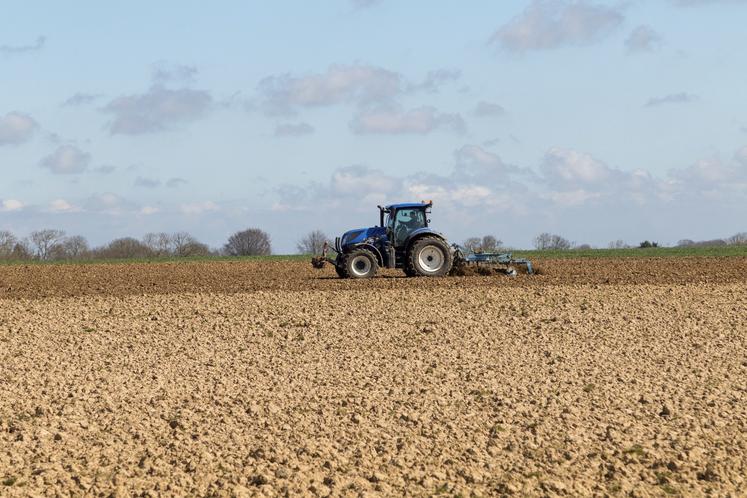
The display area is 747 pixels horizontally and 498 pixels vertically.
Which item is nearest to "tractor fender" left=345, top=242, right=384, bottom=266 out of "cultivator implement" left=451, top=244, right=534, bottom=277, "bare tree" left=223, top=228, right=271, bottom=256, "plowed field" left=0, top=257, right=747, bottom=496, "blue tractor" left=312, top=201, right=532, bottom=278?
"blue tractor" left=312, top=201, right=532, bottom=278

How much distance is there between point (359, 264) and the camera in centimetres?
2438

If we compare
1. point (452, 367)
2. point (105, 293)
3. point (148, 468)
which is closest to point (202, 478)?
point (148, 468)

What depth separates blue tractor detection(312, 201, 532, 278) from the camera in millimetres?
23828

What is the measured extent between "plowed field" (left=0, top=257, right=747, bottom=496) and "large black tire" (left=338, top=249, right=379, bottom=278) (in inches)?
160

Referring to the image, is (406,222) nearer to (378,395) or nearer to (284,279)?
(284,279)

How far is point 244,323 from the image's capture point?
53.4ft

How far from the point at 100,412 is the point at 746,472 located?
6.28 m

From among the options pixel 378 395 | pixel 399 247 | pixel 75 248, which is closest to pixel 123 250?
pixel 75 248

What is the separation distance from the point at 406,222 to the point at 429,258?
1.09 metres

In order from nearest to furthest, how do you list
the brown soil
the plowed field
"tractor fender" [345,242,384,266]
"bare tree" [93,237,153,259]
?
the plowed field, the brown soil, "tractor fender" [345,242,384,266], "bare tree" [93,237,153,259]

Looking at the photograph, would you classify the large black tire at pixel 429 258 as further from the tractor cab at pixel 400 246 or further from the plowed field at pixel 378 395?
the plowed field at pixel 378 395

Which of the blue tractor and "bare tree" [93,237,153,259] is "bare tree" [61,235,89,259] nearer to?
"bare tree" [93,237,153,259]

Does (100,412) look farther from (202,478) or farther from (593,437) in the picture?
(593,437)

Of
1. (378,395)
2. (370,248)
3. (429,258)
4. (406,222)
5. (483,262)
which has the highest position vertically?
(406,222)
